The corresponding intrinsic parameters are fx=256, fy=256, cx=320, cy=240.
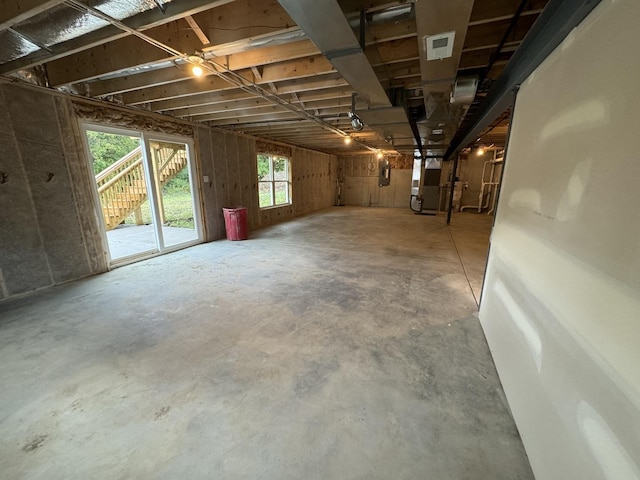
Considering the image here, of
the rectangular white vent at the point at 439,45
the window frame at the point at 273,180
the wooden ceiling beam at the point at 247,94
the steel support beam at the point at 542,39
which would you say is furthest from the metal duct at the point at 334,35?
the window frame at the point at 273,180

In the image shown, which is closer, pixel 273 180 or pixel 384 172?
pixel 273 180

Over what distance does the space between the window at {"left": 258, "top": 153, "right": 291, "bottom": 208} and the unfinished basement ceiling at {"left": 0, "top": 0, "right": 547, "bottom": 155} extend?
→ 11.5 ft

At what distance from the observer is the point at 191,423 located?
4.50 ft

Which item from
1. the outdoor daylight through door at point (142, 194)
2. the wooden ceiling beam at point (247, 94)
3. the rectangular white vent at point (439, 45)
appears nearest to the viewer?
the rectangular white vent at point (439, 45)

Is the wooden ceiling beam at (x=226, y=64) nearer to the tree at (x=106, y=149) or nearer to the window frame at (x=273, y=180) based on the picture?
the window frame at (x=273, y=180)

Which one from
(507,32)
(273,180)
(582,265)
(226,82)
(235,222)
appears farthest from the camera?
(273,180)

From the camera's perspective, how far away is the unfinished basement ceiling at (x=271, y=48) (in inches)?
62.5

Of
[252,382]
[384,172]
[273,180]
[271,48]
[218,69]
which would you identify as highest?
[271,48]

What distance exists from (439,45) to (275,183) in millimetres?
6200

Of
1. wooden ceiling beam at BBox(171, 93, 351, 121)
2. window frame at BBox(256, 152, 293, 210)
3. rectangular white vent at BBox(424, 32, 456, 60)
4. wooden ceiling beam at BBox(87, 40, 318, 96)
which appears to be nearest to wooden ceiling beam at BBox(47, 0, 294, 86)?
wooden ceiling beam at BBox(87, 40, 318, 96)

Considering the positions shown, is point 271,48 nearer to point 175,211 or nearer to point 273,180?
point 273,180

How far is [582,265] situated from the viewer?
3.15ft

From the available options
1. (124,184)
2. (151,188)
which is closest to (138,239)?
(124,184)

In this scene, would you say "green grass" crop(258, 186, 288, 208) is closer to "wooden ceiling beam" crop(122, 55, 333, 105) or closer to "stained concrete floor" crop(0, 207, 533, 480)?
"wooden ceiling beam" crop(122, 55, 333, 105)
